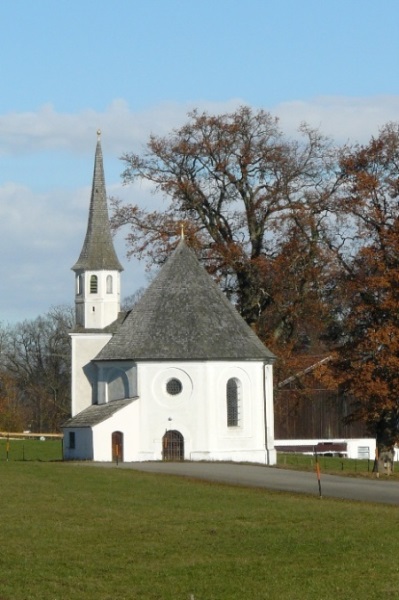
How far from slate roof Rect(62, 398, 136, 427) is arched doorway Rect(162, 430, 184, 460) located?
2.42m

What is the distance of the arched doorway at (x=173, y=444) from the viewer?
58.7m

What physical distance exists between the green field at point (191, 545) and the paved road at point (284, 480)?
7.12 ft

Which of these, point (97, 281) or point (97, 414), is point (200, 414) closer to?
point (97, 414)

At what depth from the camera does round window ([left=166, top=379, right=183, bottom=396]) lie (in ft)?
195

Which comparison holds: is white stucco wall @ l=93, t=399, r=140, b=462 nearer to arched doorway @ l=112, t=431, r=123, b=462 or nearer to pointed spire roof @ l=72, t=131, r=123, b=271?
arched doorway @ l=112, t=431, r=123, b=462

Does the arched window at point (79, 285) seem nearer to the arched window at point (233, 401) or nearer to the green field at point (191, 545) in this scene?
the arched window at point (233, 401)

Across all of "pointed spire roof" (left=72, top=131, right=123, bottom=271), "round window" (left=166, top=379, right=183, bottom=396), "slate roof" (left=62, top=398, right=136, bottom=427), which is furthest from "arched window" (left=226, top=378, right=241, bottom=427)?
"pointed spire roof" (left=72, top=131, right=123, bottom=271)

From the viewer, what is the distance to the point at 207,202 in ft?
222

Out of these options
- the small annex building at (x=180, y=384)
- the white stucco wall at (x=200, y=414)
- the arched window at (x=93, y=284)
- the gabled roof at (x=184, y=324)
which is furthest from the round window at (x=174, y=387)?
the arched window at (x=93, y=284)

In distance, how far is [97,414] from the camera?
59.0 metres

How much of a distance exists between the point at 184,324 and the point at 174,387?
3.18m

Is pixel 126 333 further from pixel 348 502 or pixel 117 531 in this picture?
pixel 117 531

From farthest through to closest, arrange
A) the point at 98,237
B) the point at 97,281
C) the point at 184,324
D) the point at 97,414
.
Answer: the point at 98,237 < the point at 97,281 < the point at 184,324 < the point at 97,414

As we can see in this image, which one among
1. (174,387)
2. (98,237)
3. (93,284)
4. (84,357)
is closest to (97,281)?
(93,284)
